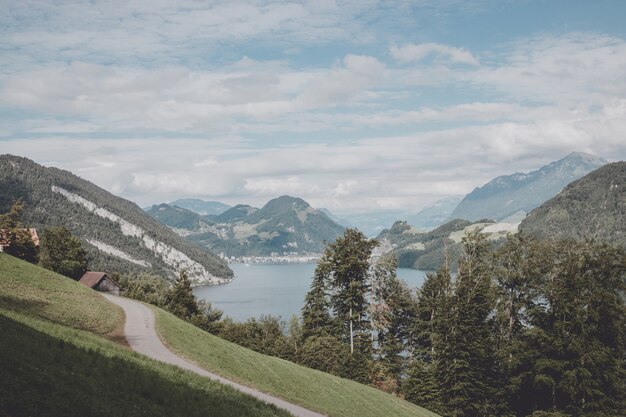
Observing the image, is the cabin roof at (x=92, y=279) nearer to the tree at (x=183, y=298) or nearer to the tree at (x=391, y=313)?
the tree at (x=183, y=298)

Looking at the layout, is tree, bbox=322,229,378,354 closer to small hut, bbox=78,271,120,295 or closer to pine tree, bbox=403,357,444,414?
pine tree, bbox=403,357,444,414

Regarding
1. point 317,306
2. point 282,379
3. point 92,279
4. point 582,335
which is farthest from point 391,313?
point 92,279

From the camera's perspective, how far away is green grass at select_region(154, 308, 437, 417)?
29281mm

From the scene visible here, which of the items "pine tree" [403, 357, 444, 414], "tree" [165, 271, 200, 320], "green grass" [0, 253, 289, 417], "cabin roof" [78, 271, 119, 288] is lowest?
"pine tree" [403, 357, 444, 414]

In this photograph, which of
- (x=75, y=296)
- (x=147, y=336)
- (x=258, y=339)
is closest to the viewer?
(x=147, y=336)

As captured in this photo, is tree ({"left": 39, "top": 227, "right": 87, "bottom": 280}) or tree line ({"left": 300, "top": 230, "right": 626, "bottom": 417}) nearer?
tree line ({"left": 300, "top": 230, "right": 626, "bottom": 417})

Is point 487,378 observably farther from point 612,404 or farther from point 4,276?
point 4,276

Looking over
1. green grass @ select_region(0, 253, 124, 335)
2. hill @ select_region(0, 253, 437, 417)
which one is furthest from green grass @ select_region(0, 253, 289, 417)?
→ green grass @ select_region(0, 253, 124, 335)

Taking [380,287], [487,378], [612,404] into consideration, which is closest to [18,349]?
[612,404]

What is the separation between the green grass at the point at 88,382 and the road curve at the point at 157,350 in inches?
145

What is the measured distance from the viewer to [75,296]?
37.0 metres

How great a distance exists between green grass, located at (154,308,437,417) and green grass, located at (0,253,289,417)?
7.13m

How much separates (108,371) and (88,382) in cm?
249

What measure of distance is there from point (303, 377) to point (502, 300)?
82.5 ft
